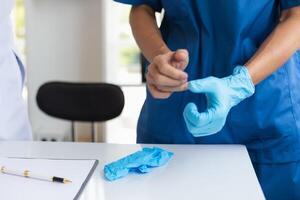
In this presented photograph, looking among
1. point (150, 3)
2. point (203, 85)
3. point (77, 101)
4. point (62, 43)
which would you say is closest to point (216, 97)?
point (203, 85)

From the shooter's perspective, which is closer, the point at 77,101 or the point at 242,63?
the point at 242,63

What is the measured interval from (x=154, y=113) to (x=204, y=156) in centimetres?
23

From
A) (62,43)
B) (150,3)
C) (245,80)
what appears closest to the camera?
(245,80)

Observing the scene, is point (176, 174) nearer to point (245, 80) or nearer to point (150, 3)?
point (245, 80)

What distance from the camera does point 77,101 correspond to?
190 cm

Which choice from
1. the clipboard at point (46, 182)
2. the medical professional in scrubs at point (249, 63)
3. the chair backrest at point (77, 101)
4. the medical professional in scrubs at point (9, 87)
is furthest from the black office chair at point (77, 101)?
the clipboard at point (46, 182)

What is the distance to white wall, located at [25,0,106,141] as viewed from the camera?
109 inches

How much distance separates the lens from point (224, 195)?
0.77 metres

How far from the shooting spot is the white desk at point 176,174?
2.54 feet

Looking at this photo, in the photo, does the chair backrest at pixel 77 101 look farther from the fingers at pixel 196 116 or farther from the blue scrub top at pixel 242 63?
the fingers at pixel 196 116

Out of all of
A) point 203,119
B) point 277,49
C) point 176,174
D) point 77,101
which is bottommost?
point 77,101

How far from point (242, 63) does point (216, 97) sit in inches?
8.8

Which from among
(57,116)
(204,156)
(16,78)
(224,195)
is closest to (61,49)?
(57,116)

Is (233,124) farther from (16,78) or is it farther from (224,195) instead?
(16,78)
